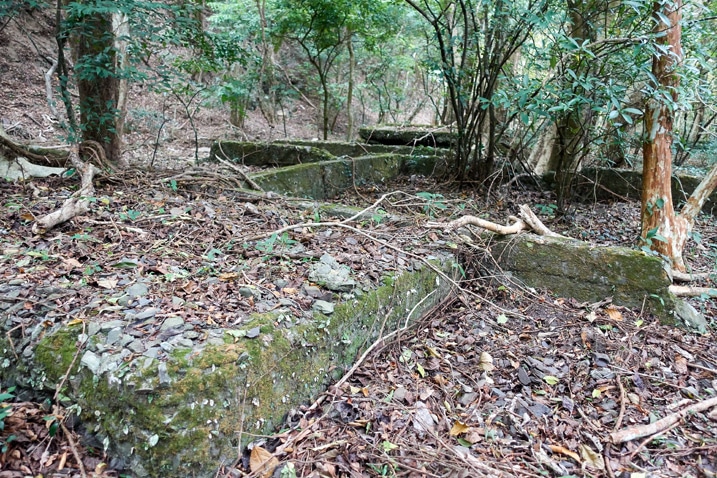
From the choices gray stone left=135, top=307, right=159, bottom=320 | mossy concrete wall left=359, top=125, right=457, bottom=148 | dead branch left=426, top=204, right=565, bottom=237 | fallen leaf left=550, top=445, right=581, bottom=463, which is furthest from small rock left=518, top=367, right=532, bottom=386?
mossy concrete wall left=359, top=125, right=457, bottom=148

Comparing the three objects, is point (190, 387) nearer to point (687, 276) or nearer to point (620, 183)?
point (687, 276)

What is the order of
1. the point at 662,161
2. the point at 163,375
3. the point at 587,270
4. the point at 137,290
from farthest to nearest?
the point at 662,161, the point at 587,270, the point at 137,290, the point at 163,375

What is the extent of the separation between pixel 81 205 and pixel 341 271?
1776 millimetres

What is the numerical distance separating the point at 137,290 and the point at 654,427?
2.34 metres

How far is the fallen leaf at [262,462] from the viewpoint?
5.32 ft

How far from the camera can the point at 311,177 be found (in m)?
4.90

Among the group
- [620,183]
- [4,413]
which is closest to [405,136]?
[620,183]

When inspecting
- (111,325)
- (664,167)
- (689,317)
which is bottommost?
(689,317)

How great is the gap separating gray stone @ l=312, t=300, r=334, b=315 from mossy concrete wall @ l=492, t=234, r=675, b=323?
1679mm

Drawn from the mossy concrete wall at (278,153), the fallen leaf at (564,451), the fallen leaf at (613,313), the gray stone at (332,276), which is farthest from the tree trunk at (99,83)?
the fallen leaf at (613,313)

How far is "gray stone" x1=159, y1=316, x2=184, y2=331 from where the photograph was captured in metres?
1.79

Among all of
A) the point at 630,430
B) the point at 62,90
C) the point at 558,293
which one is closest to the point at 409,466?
the point at 630,430

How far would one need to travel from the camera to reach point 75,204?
2.86m

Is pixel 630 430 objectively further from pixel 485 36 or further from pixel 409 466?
pixel 485 36
